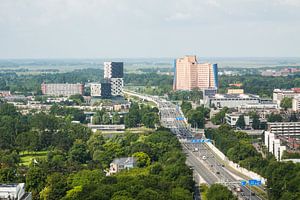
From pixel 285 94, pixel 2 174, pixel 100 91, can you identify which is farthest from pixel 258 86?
pixel 2 174

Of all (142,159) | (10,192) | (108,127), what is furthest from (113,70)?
(10,192)

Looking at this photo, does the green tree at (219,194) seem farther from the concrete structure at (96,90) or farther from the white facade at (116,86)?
the white facade at (116,86)

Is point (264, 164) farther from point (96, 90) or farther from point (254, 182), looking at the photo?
point (96, 90)

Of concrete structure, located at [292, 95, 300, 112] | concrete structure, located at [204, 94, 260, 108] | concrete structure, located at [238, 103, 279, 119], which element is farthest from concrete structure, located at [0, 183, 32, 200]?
concrete structure, located at [204, 94, 260, 108]

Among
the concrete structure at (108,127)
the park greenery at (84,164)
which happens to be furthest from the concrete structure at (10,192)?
the concrete structure at (108,127)

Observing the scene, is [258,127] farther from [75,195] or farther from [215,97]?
[75,195]

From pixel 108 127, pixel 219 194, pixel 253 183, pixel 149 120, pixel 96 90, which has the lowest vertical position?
pixel 108 127
